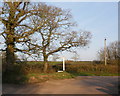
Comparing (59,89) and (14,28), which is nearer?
(59,89)

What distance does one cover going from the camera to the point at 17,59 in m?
18.0

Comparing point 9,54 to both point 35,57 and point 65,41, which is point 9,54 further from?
point 65,41

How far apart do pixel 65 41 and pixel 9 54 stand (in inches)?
433

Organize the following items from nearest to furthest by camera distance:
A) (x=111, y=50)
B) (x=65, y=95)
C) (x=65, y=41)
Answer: (x=65, y=95)
(x=65, y=41)
(x=111, y=50)

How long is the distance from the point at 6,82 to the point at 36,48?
832 cm

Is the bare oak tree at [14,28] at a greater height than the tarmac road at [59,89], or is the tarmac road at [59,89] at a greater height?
the bare oak tree at [14,28]

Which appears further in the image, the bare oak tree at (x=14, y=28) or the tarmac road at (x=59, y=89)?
the bare oak tree at (x=14, y=28)

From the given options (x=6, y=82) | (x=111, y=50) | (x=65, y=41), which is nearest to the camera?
(x=6, y=82)

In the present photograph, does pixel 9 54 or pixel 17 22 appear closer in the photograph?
pixel 9 54

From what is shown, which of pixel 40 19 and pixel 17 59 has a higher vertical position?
pixel 40 19

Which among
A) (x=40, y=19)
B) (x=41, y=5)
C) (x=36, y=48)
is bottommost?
(x=36, y=48)

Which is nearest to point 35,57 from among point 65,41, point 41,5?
point 41,5

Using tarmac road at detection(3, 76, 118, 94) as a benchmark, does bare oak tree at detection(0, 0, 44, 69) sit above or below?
above

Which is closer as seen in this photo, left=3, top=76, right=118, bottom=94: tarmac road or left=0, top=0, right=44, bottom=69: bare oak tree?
left=3, top=76, right=118, bottom=94: tarmac road
